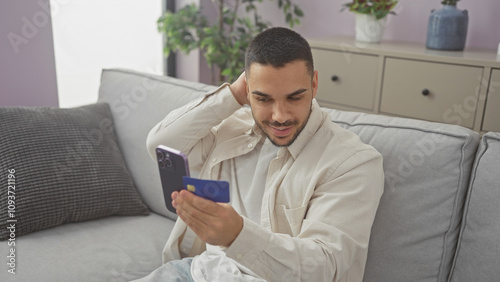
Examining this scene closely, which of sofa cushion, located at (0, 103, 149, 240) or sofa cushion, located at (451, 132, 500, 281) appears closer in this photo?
sofa cushion, located at (451, 132, 500, 281)

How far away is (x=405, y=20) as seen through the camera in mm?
2965

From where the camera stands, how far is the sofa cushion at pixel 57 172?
5.27ft

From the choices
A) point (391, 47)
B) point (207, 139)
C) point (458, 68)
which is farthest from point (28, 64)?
point (458, 68)

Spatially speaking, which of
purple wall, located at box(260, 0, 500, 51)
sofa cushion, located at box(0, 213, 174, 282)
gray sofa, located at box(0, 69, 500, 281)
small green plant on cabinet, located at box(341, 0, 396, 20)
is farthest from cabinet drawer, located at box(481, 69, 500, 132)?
sofa cushion, located at box(0, 213, 174, 282)

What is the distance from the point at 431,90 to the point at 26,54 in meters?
1.95

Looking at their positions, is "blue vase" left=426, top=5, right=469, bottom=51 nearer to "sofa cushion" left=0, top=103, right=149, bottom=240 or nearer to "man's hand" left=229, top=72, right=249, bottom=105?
"man's hand" left=229, top=72, right=249, bottom=105

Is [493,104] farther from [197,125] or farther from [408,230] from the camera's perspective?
[197,125]

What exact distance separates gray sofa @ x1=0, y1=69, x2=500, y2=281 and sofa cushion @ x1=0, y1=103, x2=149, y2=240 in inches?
0.8

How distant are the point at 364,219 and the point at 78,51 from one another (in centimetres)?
238

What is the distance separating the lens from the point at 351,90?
2691 millimetres

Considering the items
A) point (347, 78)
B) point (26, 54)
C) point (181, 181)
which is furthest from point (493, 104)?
point (26, 54)

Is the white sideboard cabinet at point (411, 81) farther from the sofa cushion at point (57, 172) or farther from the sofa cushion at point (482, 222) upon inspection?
the sofa cushion at point (57, 172)

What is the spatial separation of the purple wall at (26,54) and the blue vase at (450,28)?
1.92m

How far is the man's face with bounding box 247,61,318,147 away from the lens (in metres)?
1.25
